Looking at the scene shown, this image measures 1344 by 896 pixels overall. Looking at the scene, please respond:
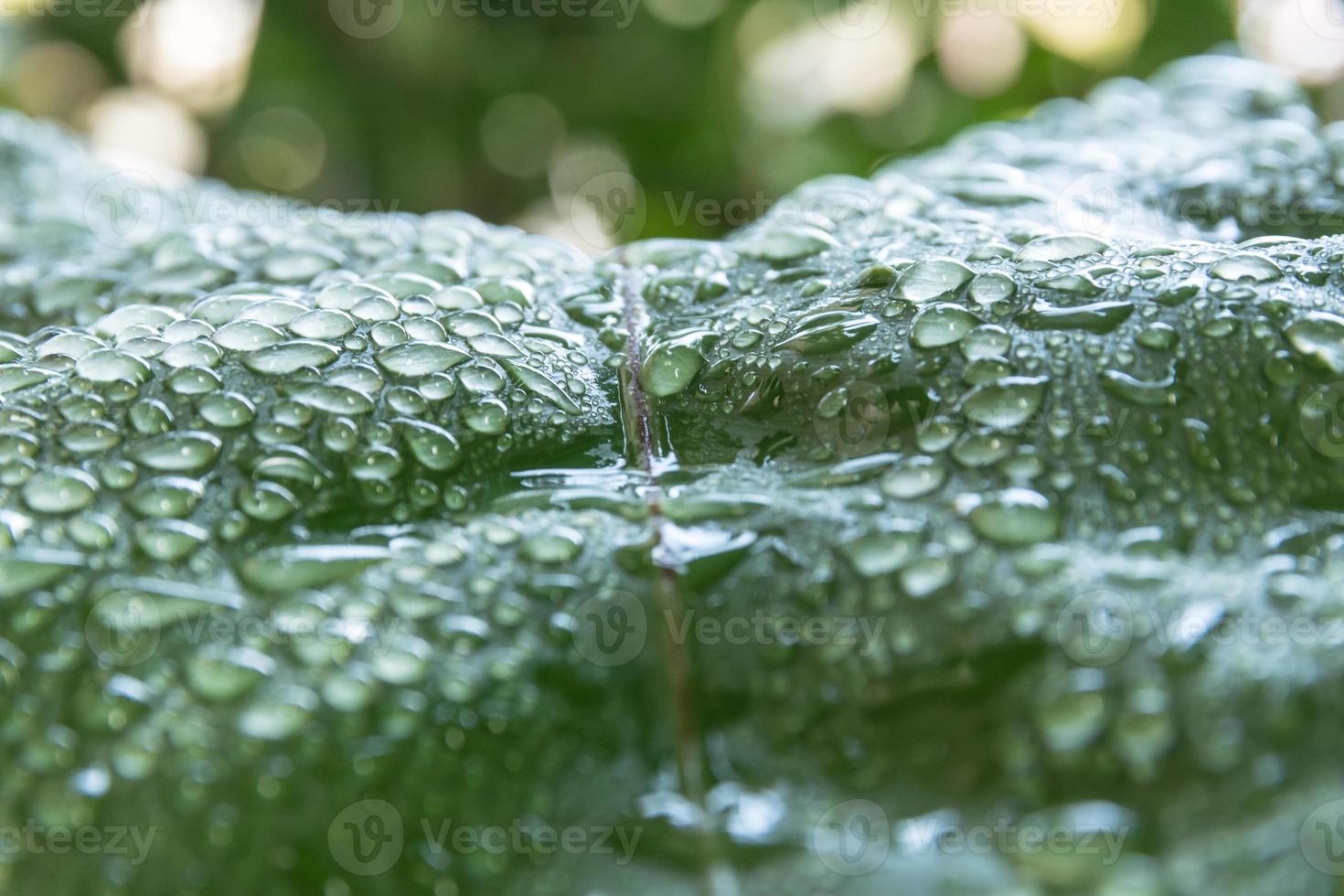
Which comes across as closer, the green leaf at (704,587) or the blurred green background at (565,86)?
the green leaf at (704,587)

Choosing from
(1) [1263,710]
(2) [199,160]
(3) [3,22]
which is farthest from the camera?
(2) [199,160]

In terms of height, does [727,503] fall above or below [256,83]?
below

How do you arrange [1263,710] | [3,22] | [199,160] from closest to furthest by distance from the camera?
1. [1263,710]
2. [3,22]
3. [199,160]

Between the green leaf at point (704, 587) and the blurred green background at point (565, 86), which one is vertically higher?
the blurred green background at point (565, 86)

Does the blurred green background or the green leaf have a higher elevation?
the blurred green background

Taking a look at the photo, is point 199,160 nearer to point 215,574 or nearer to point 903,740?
point 215,574

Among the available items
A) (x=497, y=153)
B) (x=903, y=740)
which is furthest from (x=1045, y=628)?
(x=497, y=153)

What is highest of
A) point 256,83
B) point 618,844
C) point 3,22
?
point 3,22

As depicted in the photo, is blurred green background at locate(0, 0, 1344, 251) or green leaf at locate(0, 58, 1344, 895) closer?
green leaf at locate(0, 58, 1344, 895)
